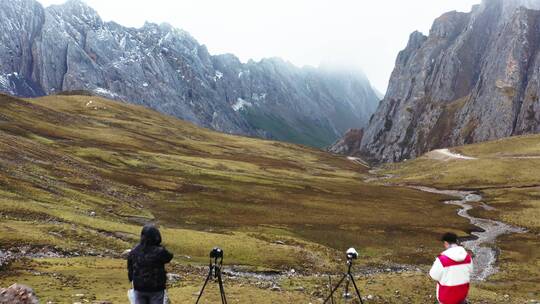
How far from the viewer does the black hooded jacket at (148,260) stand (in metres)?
16.2

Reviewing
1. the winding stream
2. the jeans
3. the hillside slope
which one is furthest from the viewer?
the winding stream

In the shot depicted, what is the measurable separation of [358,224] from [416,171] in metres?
121

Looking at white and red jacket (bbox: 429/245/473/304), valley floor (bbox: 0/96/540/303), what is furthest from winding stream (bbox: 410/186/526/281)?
white and red jacket (bbox: 429/245/473/304)

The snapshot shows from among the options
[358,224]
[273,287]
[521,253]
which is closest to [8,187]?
A: [273,287]

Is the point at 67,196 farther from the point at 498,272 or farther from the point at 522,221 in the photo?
the point at 522,221

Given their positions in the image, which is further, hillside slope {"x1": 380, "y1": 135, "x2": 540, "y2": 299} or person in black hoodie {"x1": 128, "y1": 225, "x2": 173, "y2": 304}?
hillside slope {"x1": 380, "y1": 135, "x2": 540, "y2": 299}

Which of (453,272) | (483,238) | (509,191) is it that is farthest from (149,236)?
(509,191)

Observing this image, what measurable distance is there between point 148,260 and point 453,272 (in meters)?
9.96

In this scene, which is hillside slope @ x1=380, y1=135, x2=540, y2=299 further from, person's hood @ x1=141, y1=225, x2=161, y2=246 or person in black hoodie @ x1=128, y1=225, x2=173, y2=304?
person's hood @ x1=141, y1=225, x2=161, y2=246

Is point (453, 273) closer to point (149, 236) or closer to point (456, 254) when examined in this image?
point (456, 254)

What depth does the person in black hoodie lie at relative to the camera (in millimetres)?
16188

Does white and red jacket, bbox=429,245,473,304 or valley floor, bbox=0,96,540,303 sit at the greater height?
white and red jacket, bbox=429,245,473,304

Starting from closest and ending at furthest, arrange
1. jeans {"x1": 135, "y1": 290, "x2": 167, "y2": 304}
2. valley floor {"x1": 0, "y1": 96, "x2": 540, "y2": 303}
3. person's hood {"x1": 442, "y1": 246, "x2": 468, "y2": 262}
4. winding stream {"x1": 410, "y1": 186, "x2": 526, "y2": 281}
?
person's hood {"x1": 442, "y1": 246, "x2": 468, "y2": 262} < jeans {"x1": 135, "y1": 290, "x2": 167, "y2": 304} < valley floor {"x1": 0, "y1": 96, "x2": 540, "y2": 303} < winding stream {"x1": 410, "y1": 186, "x2": 526, "y2": 281}

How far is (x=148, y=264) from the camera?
16172 mm
